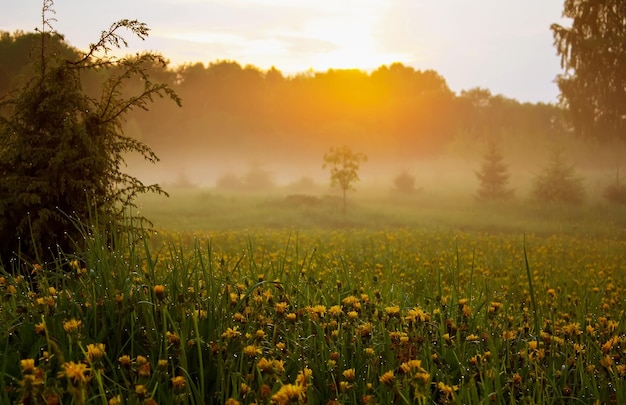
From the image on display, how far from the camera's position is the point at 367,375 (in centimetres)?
320

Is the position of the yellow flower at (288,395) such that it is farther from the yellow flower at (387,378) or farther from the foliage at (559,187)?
the foliage at (559,187)

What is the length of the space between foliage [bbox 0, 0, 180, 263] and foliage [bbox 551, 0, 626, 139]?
2400cm

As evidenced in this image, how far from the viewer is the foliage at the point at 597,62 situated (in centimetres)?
2558

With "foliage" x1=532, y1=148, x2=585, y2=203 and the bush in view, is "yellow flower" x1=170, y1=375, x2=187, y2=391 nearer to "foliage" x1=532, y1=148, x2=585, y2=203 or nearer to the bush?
"foliage" x1=532, y1=148, x2=585, y2=203

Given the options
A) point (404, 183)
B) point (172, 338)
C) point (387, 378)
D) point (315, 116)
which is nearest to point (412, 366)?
point (387, 378)

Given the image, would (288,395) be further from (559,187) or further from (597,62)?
(559,187)

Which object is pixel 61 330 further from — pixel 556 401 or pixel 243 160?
pixel 243 160

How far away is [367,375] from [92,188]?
4.23 m

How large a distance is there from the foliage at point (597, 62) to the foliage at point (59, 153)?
2400cm

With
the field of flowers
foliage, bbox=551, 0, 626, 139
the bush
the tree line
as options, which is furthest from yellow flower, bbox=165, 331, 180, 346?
the tree line

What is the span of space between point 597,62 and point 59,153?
85.4 ft

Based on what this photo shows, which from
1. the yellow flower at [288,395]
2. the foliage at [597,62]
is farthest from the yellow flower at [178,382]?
the foliage at [597,62]

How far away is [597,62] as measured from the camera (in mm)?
26344

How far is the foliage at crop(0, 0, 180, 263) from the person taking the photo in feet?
20.4
